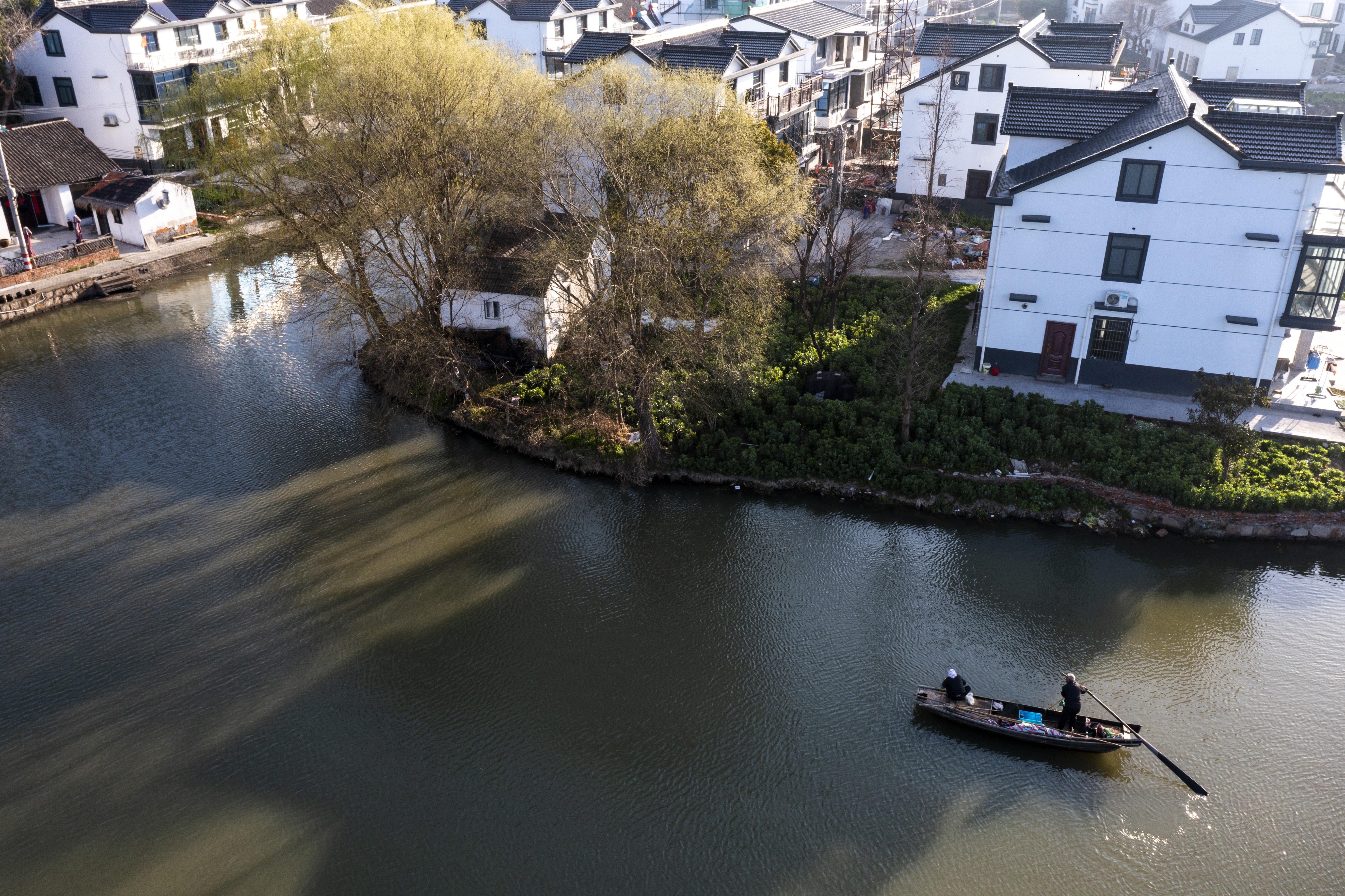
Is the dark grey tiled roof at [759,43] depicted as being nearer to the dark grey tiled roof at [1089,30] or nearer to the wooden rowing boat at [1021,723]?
the dark grey tiled roof at [1089,30]

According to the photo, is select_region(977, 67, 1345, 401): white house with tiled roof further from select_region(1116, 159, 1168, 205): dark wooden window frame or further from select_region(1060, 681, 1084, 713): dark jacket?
select_region(1060, 681, 1084, 713): dark jacket

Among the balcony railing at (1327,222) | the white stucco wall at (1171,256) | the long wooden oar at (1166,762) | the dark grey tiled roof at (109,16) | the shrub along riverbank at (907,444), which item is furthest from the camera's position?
the dark grey tiled roof at (109,16)

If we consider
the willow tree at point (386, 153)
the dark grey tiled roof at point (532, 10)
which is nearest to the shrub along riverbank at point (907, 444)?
the willow tree at point (386, 153)

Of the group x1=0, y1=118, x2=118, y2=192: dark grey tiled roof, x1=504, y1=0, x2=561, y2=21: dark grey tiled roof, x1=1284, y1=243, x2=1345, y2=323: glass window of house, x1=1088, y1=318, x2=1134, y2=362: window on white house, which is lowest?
x1=1088, y1=318, x2=1134, y2=362: window on white house

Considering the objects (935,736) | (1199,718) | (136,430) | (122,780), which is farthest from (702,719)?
(136,430)

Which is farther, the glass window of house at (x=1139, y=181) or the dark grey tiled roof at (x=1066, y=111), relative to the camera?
the dark grey tiled roof at (x=1066, y=111)

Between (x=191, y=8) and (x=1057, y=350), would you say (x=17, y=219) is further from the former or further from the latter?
(x=1057, y=350)

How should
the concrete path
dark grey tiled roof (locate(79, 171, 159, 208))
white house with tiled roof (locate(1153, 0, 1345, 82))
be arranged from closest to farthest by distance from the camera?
the concrete path, dark grey tiled roof (locate(79, 171, 159, 208)), white house with tiled roof (locate(1153, 0, 1345, 82))

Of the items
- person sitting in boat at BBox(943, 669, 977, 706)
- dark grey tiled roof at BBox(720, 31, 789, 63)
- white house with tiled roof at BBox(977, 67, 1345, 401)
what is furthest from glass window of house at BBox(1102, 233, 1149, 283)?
dark grey tiled roof at BBox(720, 31, 789, 63)
